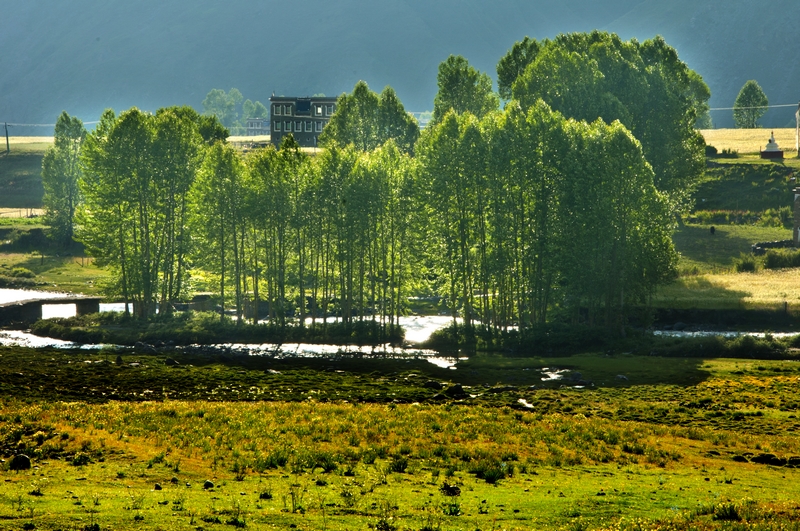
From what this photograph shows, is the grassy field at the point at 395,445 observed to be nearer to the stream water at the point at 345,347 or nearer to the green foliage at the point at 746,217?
the stream water at the point at 345,347

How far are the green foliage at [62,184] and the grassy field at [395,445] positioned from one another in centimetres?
7499

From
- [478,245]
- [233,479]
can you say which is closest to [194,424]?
[233,479]

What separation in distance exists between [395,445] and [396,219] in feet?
160

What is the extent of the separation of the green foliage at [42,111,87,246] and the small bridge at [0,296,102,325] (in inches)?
1647

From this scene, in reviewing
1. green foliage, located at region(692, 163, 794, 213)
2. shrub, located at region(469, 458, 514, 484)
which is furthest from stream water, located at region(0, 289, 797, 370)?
green foliage, located at region(692, 163, 794, 213)

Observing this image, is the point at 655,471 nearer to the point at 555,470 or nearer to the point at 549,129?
the point at 555,470

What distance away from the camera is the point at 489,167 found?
8719 cm

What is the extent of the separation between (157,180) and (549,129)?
41.5 metres

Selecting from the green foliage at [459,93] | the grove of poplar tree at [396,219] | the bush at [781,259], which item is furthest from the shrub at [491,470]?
the green foliage at [459,93]

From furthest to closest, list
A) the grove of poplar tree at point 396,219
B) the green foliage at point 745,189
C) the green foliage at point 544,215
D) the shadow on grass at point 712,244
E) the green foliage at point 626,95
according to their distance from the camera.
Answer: the green foliage at point 745,189 → the shadow on grass at point 712,244 → the green foliage at point 626,95 → the grove of poplar tree at point 396,219 → the green foliage at point 544,215

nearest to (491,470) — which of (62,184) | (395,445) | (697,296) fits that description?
(395,445)

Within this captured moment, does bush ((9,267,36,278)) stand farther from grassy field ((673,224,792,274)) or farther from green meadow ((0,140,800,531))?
grassy field ((673,224,792,274))

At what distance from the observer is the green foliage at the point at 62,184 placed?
14388 centimetres

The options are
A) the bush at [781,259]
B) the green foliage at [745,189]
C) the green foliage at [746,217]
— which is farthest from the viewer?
the green foliage at [745,189]
